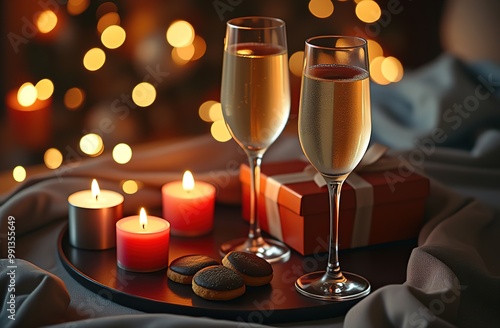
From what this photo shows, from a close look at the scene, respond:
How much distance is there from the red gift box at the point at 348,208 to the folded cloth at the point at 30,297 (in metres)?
0.38

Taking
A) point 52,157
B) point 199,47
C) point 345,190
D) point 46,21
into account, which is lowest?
point 52,157

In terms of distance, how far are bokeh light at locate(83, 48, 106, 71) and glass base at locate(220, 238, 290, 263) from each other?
1444mm

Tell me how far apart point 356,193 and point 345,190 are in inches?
0.7

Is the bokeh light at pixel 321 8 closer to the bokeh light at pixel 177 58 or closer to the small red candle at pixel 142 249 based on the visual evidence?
the bokeh light at pixel 177 58

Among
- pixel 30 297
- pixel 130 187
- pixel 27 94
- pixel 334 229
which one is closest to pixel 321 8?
pixel 27 94

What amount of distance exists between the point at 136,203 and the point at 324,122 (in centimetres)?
50

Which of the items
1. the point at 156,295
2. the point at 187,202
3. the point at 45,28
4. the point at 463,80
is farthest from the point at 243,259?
the point at 45,28

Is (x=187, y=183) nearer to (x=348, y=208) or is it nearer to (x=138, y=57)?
(x=348, y=208)

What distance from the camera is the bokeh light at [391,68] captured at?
2832 millimetres

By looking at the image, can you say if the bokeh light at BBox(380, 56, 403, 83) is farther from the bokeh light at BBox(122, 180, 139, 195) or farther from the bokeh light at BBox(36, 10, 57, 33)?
the bokeh light at BBox(122, 180, 139, 195)

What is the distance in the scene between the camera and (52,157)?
252 cm

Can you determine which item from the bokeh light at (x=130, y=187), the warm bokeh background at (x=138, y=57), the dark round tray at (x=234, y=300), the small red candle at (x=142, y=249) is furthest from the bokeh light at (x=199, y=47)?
the small red candle at (x=142, y=249)

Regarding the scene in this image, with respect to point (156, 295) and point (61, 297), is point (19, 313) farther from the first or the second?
point (156, 295)

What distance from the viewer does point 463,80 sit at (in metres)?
1.85
